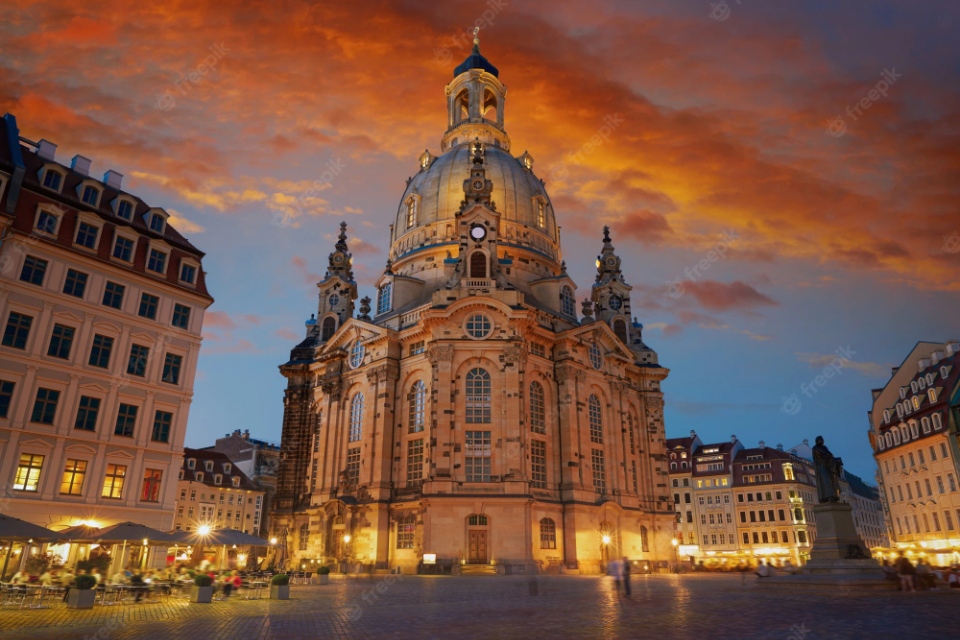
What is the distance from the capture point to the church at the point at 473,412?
53.6m

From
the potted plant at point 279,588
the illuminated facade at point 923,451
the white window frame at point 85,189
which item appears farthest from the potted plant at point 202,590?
the illuminated facade at point 923,451

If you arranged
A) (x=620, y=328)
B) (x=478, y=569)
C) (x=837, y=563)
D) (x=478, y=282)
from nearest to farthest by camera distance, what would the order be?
(x=837, y=563), (x=478, y=569), (x=478, y=282), (x=620, y=328)

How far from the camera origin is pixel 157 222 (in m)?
40.9

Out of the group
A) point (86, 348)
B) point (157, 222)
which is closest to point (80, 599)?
point (86, 348)

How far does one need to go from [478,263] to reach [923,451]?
46.3 m

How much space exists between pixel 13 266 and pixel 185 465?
60.7 m

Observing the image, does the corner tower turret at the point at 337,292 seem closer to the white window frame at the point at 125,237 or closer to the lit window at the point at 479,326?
the lit window at the point at 479,326

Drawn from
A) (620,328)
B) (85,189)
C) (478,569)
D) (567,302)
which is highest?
(567,302)

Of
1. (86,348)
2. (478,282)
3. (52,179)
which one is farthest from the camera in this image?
(478,282)

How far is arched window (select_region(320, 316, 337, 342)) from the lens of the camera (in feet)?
252

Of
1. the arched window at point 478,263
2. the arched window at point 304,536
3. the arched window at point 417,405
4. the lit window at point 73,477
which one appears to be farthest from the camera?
the arched window at point 304,536

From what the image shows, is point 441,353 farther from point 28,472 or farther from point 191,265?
point 28,472

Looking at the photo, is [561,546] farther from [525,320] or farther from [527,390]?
[525,320]

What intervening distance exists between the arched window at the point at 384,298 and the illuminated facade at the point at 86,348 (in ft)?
102
